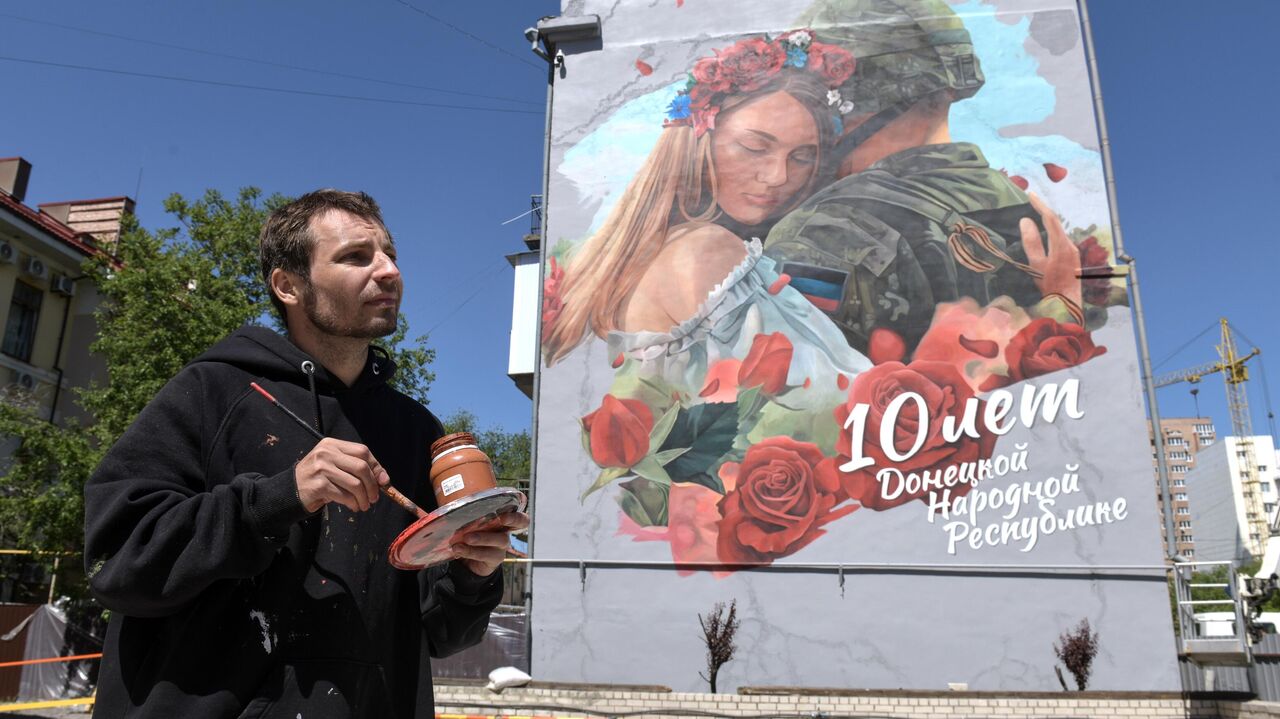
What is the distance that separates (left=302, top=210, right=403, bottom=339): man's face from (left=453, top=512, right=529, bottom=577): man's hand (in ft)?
1.82

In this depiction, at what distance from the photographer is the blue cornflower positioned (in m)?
17.7

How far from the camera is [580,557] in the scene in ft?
51.8

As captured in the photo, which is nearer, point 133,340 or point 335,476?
point 335,476

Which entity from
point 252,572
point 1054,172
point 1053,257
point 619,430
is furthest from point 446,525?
point 1054,172

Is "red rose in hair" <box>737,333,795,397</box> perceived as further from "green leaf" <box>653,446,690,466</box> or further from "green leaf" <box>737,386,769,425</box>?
"green leaf" <box>653,446,690,466</box>

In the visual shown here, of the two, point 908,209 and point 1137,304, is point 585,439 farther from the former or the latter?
point 1137,304

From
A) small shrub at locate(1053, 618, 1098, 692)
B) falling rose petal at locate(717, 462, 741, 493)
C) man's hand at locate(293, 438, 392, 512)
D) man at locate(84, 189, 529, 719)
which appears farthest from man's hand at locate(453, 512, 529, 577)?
small shrub at locate(1053, 618, 1098, 692)

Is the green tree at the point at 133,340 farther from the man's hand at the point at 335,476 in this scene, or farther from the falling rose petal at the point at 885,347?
the man's hand at the point at 335,476

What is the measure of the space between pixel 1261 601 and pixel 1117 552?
2.48 meters

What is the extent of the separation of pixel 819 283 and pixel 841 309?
25.4 inches

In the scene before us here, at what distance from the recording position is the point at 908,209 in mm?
16172

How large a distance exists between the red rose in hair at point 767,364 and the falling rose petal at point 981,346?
296cm

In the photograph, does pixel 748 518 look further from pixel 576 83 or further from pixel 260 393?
pixel 260 393

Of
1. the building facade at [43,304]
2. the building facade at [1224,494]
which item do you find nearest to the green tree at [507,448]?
the building facade at [43,304]
